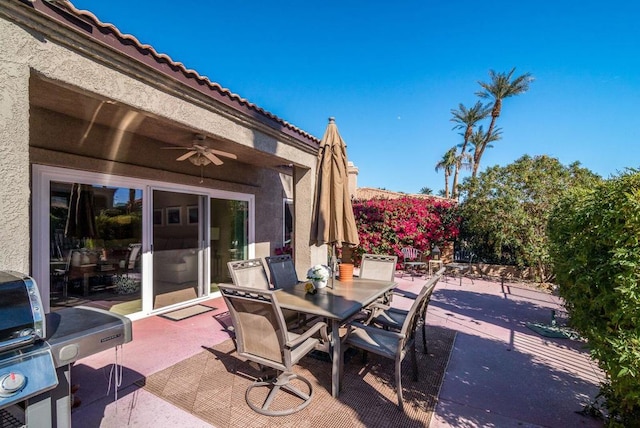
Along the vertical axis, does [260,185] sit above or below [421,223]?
above

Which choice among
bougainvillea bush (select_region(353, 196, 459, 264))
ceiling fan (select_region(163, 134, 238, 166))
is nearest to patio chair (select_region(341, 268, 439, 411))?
ceiling fan (select_region(163, 134, 238, 166))

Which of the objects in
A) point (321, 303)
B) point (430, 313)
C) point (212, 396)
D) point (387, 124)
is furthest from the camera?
point (387, 124)

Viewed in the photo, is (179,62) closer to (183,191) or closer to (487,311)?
(183,191)

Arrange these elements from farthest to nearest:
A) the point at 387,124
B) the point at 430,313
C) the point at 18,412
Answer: the point at 387,124
the point at 430,313
the point at 18,412

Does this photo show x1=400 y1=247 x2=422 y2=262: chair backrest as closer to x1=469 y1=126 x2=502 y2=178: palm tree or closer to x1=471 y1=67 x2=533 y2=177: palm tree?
x1=471 y1=67 x2=533 y2=177: palm tree

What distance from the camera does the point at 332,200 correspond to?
531cm

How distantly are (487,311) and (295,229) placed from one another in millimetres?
5177

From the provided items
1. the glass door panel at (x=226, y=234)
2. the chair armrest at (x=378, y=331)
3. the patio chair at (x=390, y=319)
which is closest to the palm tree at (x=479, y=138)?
the glass door panel at (x=226, y=234)

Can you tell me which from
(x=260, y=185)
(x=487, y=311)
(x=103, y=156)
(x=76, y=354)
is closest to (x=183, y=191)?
(x=103, y=156)

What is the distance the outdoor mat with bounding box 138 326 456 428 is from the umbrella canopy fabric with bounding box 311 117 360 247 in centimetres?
198

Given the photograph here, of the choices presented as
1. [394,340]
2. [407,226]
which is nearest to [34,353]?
[394,340]

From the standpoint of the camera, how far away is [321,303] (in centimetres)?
401

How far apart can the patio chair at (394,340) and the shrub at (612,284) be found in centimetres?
148

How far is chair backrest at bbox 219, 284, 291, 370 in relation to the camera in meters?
3.04
